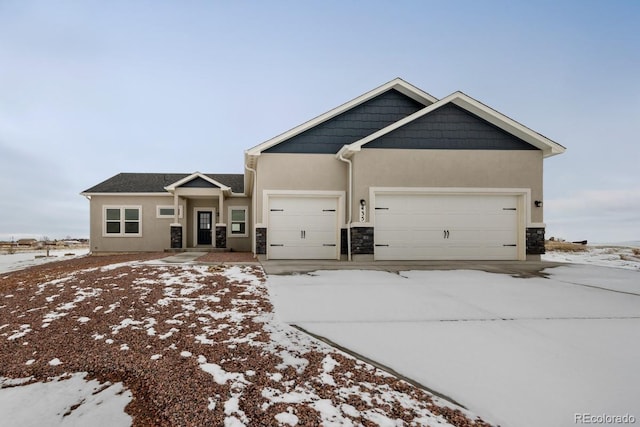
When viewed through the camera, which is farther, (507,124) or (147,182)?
(147,182)

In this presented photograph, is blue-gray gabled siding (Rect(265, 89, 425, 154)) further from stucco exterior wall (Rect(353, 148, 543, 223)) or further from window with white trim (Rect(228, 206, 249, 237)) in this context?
window with white trim (Rect(228, 206, 249, 237))

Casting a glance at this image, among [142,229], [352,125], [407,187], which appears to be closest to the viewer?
[407,187]

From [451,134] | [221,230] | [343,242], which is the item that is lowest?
[343,242]

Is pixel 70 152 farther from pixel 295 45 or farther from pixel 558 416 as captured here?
pixel 558 416

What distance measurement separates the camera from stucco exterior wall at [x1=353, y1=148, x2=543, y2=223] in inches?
358

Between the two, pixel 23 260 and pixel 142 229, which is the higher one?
pixel 142 229

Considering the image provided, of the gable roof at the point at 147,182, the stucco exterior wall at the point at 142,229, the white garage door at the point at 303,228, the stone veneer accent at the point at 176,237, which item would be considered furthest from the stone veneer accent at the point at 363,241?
the stucco exterior wall at the point at 142,229

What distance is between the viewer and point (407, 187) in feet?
30.0

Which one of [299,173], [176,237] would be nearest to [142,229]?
[176,237]

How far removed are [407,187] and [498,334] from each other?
6302mm

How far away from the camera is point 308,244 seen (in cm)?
979

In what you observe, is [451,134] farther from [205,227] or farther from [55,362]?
[205,227]

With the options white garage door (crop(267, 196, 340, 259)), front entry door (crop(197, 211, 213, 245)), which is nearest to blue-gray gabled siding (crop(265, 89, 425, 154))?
white garage door (crop(267, 196, 340, 259))

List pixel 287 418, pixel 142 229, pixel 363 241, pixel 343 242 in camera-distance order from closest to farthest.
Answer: pixel 287 418, pixel 363 241, pixel 343 242, pixel 142 229
